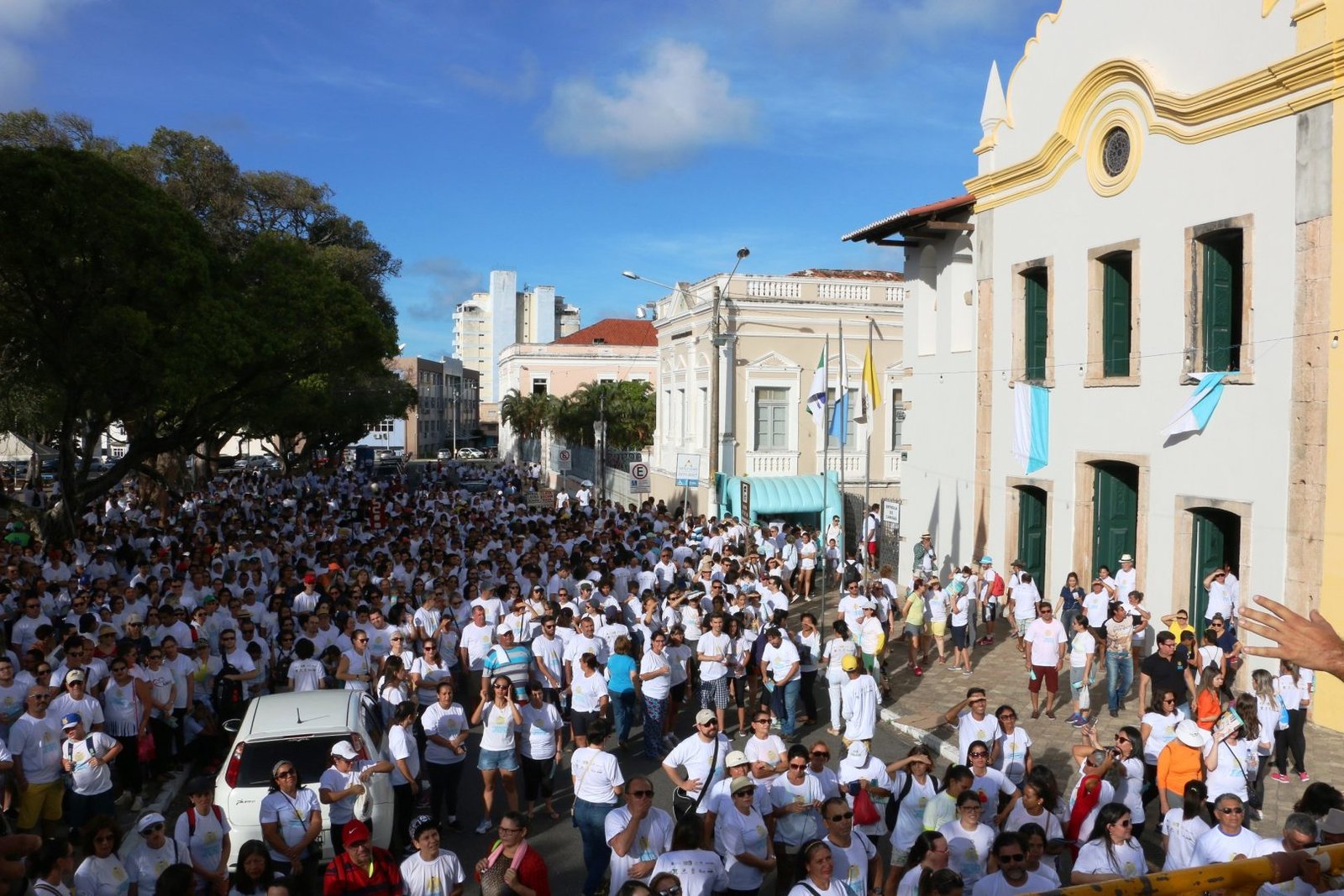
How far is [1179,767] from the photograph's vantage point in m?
8.27

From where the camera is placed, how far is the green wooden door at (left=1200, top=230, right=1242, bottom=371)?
583 inches

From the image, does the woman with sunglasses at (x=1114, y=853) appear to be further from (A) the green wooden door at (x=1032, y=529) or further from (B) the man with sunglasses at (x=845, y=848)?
(A) the green wooden door at (x=1032, y=529)

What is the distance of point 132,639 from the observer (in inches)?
450

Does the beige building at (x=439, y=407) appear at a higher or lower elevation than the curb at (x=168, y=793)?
higher

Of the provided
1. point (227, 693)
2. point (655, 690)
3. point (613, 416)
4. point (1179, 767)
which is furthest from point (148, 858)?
point (613, 416)

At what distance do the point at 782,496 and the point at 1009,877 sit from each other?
886 inches

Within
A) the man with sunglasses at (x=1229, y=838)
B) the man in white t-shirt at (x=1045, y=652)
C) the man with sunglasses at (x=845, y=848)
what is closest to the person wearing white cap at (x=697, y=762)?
the man with sunglasses at (x=845, y=848)

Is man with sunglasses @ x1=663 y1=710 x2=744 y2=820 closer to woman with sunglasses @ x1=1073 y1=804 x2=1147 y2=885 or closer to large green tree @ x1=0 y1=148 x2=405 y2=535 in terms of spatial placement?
woman with sunglasses @ x1=1073 y1=804 x2=1147 y2=885

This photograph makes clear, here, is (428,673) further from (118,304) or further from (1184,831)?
(118,304)

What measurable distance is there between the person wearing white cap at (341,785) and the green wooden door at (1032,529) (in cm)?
1352

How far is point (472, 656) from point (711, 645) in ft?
9.00

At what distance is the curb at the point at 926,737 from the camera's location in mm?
11797

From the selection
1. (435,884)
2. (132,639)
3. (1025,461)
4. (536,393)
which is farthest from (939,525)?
(536,393)

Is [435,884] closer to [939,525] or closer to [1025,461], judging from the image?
[1025,461]
